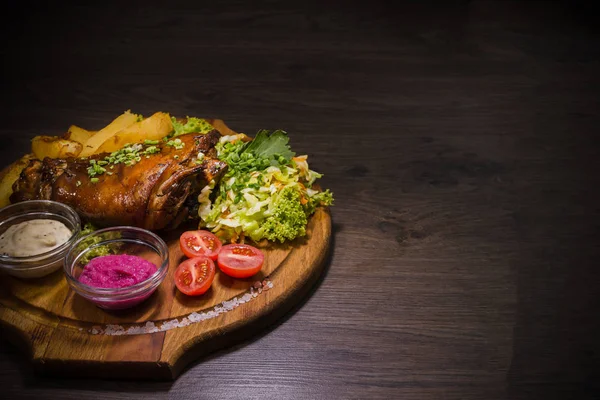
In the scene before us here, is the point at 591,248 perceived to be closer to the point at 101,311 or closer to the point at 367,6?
the point at 101,311

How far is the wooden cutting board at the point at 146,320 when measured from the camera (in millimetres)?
4449

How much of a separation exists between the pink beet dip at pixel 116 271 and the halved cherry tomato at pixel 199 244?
0.33 metres

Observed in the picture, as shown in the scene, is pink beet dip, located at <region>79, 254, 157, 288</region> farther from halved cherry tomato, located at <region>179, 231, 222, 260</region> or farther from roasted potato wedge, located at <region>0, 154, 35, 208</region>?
roasted potato wedge, located at <region>0, 154, 35, 208</region>

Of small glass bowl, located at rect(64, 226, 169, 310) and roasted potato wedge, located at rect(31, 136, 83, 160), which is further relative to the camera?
roasted potato wedge, located at rect(31, 136, 83, 160)

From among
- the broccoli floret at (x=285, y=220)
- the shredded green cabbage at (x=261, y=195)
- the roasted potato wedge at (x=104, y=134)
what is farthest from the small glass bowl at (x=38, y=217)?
the broccoli floret at (x=285, y=220)

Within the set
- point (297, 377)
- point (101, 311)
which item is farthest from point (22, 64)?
point (297, 377)

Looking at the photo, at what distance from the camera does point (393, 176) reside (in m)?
6.22

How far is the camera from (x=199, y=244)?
16.5 ft

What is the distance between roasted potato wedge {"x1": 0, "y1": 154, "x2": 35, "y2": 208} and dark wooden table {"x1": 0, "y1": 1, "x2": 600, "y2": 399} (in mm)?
718

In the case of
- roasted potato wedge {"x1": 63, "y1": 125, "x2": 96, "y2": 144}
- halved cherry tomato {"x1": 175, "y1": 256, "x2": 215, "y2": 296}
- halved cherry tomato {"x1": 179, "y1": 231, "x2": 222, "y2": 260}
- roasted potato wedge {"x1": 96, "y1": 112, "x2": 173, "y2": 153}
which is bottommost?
halved cherry tomato {"x1": 175, "y1": 256, "x2": 215, "y2": 296}

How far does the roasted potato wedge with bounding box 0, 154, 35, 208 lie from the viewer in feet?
17.9

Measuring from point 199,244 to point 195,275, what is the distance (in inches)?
12.2

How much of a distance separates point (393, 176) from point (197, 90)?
2.26 m

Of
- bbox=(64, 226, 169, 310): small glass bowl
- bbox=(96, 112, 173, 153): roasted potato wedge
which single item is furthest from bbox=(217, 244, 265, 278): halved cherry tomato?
bbox=(96, 112, 173, 153): roasted potato wedge
